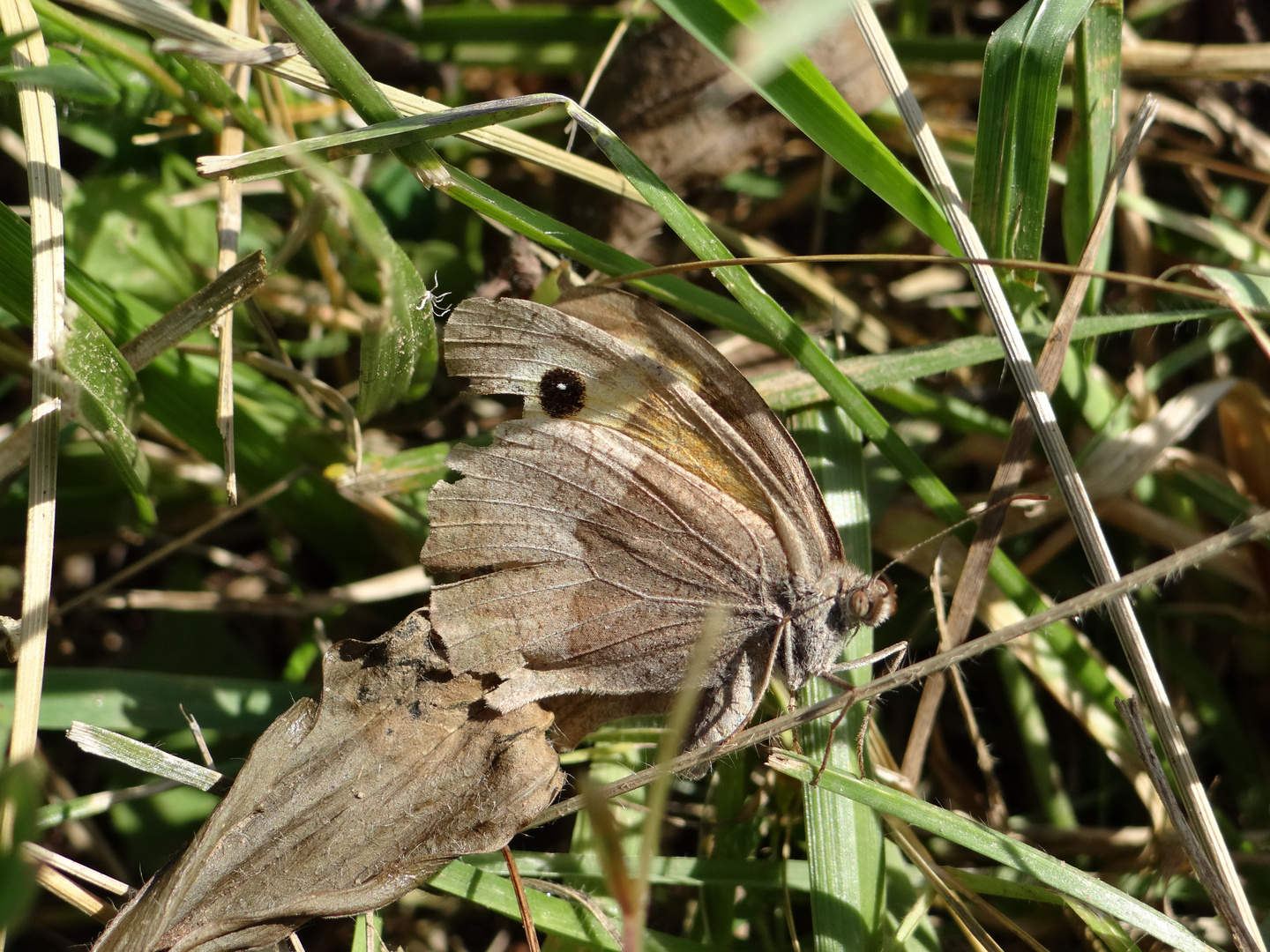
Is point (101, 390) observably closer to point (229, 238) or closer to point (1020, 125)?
Result: point (229, 238)

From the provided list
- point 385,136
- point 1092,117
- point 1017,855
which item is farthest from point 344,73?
point 1017,855

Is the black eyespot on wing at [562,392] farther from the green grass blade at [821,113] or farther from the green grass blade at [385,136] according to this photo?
the green grass blade at [821,113]

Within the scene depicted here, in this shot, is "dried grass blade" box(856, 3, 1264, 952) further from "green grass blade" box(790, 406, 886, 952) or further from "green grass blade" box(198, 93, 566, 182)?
"green grass blade" box(198, 93, 566, 182)

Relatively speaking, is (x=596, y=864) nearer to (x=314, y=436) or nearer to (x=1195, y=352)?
(x=314, y=436)

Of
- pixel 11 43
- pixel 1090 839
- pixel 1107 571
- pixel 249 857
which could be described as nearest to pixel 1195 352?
pixel 1107 571

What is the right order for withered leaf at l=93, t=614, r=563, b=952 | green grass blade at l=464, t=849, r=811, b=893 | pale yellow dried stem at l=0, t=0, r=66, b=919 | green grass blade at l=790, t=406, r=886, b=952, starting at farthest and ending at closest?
green grass blade at l=464, t=849, r=811, b=893
green grass blade at l=790, t=406, r=886, b=952
pale yellow dried stem at l=0, t=0, r=66, b=919
withered leaf at l=93, t=614, r=563, b=952

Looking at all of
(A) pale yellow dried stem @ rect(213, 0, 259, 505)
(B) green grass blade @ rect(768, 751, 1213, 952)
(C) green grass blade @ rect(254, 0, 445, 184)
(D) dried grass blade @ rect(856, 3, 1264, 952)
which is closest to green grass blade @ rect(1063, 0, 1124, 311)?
(D) dried grass blade @ rect(856, 3, 1264, 952)
